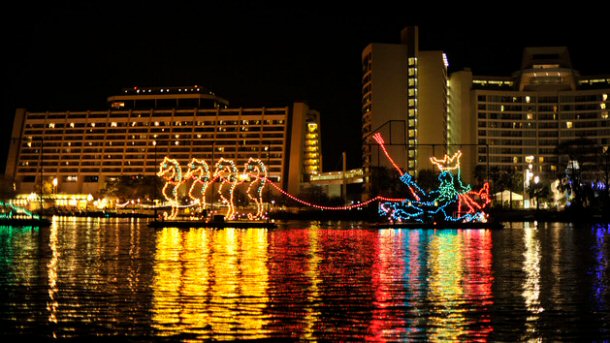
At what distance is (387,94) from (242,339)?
140658 millimetres

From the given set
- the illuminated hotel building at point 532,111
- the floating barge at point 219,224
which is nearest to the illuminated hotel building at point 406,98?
the illuminated hotel building at point 532,111

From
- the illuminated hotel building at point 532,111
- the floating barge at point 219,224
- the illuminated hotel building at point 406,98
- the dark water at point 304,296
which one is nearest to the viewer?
the dark water at point 304,296

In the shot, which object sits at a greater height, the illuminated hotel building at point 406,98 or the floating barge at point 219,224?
the illuminated hotel building at point 406,98

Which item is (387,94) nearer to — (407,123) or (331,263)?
(407,123)

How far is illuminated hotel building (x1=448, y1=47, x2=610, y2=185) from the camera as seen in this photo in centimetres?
17425

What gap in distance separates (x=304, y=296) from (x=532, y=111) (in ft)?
539

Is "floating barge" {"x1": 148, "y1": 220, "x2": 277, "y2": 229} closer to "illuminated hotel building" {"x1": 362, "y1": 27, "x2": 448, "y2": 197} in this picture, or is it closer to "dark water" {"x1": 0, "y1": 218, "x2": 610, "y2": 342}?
"dark water" {"x1": 0, "y1": 218, "x2": 610, "y2": 342}

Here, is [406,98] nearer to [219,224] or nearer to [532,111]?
[532,111]

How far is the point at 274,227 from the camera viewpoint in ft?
231

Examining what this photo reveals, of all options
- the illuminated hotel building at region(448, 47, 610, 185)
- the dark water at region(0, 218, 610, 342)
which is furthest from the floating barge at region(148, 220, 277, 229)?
the illuminated hotel building at region(448, 47, 610, 185)

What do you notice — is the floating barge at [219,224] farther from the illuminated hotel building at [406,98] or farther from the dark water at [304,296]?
the illuminated hotel building at [406,98]

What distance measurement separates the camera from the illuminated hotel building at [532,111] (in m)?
174

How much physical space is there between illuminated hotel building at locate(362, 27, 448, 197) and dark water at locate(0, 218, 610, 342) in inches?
4588

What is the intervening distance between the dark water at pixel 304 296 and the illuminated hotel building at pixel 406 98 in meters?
117
